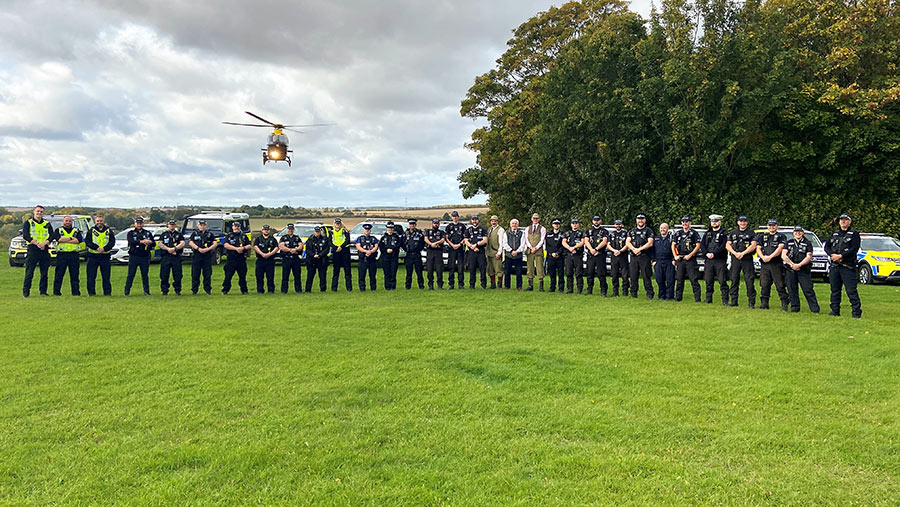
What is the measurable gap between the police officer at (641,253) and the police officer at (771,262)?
2.22m

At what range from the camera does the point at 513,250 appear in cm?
1445

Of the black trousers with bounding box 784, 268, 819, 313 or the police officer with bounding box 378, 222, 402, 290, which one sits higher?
the police officer with bounding box 378, 222, 402, 290

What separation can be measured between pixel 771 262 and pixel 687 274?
1696 millimetres

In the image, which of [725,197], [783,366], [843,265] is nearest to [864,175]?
[725,197]

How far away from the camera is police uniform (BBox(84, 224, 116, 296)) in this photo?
12.5m

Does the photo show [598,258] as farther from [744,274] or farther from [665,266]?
[744,274]

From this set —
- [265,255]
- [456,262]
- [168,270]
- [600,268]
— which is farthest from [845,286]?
[168,270]

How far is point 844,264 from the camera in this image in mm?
10141

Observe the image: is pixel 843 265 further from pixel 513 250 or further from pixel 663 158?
pixel 663 158

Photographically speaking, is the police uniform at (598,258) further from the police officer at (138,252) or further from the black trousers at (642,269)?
the police officer at (138,252)

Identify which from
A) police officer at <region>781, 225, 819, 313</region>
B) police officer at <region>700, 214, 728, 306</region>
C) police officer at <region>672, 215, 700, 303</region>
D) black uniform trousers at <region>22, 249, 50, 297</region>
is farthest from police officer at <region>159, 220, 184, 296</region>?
→ police officer at <region>781, 225, 819, 313</region>

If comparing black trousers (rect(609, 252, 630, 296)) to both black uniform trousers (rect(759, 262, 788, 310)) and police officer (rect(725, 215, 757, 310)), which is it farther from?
black uniform trousers (rect(759, 262, 788, 310))

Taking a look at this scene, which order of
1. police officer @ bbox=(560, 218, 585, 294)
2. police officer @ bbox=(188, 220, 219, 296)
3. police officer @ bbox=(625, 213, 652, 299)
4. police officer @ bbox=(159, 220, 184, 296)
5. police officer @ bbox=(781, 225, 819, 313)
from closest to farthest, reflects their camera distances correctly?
police officer @ bbox=(781, 225, 819, 313)
police officer @ bbox=(625, 213, 652, 299)
police officer @ bbox=(159, 220, 184, 296)
police officer @ bbox=(188, 220, 219, 296)
police officer @ bbox=(560, 218, 585, 294)

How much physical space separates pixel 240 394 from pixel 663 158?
68.4 ft
